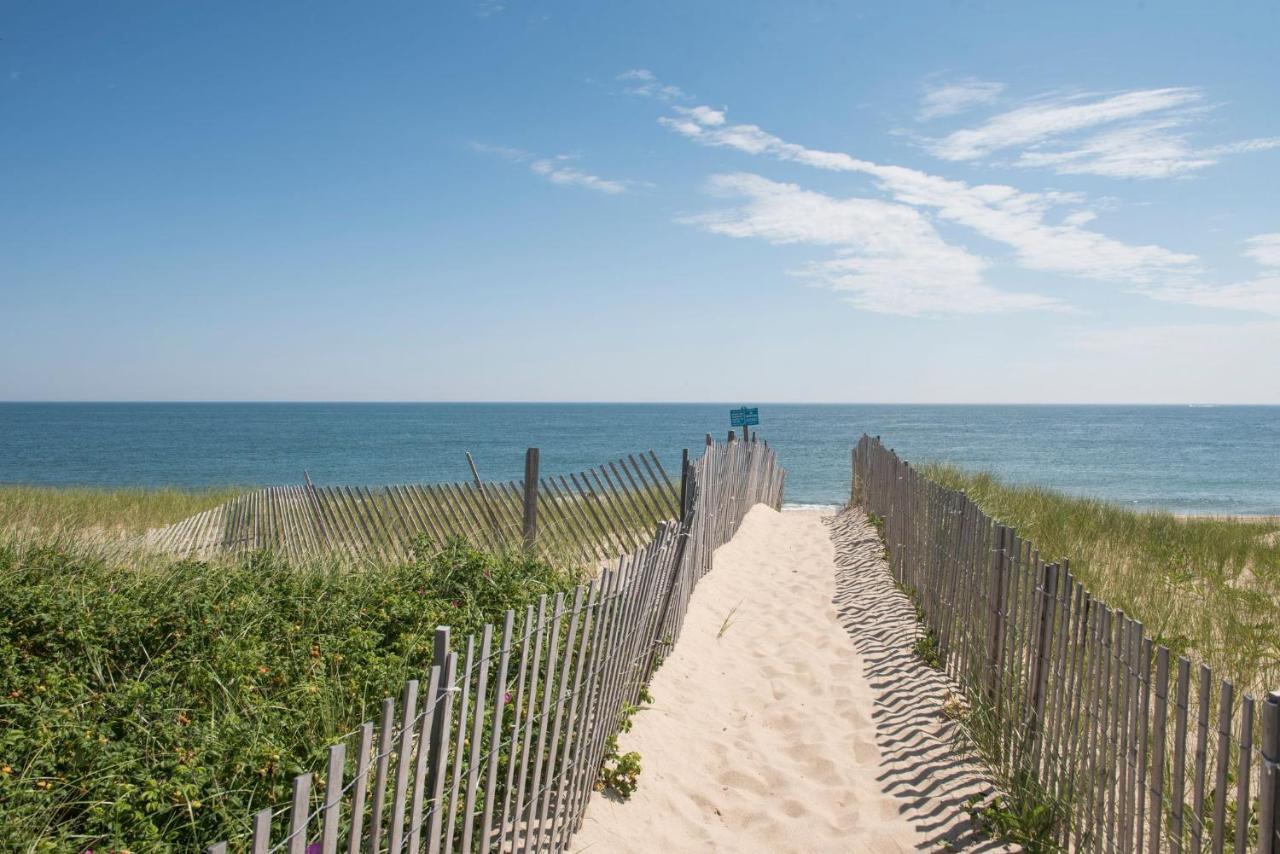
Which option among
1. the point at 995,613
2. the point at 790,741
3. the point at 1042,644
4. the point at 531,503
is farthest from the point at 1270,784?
the point at 531,503

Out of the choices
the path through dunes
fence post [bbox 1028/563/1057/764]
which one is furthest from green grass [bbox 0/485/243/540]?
fence post [bbox 1028/563/1057/764]

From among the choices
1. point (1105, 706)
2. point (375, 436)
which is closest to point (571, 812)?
point (1105, 706)

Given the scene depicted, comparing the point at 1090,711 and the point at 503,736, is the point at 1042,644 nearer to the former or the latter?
the point at 1090,711

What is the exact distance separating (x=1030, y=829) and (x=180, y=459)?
63361 millimetres

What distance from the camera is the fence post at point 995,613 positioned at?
4.89 m

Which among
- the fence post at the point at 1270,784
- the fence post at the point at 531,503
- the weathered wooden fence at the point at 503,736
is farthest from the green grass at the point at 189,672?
the fence post at the point at 1270,784

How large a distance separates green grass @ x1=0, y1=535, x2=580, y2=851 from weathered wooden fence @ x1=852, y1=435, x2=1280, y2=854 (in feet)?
9.44

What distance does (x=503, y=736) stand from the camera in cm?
378

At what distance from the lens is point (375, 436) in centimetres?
8250

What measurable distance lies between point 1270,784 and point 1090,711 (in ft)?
4.29

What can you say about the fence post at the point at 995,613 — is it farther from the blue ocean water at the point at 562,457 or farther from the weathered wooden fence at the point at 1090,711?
the blue ocean water at the point at 562,457

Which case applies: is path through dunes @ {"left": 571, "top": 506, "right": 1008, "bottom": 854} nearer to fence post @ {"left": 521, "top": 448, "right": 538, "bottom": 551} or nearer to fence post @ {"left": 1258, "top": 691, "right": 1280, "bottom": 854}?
fence post @ {"left": 1258, "top": 691, "right": 1280, "bottom": 854}

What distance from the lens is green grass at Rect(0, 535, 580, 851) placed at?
302 centimetres

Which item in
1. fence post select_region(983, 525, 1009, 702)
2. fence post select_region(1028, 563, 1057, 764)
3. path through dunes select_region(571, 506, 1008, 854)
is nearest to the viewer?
path through dunes select_region(571, 506, 1008, 854)
